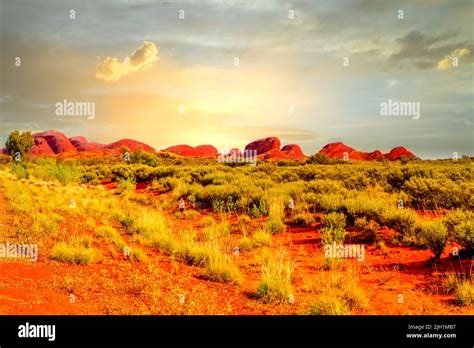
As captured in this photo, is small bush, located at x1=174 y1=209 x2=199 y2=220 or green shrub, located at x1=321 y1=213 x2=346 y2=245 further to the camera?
small bush, located at x1=174 y1=209 x2=199 y2=220

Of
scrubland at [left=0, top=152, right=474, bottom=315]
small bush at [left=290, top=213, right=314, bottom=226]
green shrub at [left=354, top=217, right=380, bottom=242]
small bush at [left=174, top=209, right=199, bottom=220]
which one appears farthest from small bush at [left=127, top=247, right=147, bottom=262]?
green shrub at [left=354, top=217, right=380, bottom=242]

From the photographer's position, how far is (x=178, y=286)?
6762 mm

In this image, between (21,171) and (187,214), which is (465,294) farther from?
(21,171)

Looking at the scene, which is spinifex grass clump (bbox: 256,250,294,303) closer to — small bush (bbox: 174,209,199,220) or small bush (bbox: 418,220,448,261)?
small bush (bbox: 418,220,448,261)

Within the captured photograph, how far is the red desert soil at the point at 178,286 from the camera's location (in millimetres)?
5754

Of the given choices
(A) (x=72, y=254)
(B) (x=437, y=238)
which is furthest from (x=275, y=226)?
(A) (x=72, y=254)

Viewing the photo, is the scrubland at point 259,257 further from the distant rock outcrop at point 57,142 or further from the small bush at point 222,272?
the distant rock outcrop at point 57,142

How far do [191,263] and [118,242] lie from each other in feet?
7.13

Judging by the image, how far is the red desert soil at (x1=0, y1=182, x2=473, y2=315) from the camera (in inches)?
227

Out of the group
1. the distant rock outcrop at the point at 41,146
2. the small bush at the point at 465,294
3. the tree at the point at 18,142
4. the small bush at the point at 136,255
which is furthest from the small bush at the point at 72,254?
the distant rock outcrop at the point at 41,146

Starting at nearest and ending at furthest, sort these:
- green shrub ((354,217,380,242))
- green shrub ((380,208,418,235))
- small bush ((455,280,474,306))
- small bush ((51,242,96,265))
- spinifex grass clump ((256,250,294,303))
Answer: small bush ((455,280,474,306))
spinifex grass clump ((256,250,294,303))
small bush ((51,242,96,265))
green shrub ((380,208,418,235))
green shrub ((354,217,380,242))
